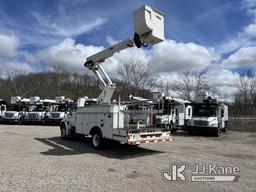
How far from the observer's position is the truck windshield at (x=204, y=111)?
64.5 feet

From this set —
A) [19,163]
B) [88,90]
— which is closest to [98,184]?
[19,163]

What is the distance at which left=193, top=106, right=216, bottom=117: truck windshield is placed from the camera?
1966 centimetres

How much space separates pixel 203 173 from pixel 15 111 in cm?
2462

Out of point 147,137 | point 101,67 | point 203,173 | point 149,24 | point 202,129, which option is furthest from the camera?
point 202,129

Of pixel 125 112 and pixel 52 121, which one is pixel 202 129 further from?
pixel 52 121

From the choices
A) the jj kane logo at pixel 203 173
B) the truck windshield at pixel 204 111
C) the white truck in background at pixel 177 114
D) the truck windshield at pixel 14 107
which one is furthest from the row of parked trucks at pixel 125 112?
the truck windshield at pixel 14 107

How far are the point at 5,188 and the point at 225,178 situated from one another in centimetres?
533

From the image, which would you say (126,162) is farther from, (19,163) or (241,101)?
(241,101)

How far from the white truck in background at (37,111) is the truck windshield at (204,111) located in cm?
1454

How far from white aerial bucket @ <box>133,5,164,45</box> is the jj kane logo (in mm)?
4205

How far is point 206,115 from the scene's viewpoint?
65.1ft

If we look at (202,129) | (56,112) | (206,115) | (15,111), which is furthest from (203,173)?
(15,111)

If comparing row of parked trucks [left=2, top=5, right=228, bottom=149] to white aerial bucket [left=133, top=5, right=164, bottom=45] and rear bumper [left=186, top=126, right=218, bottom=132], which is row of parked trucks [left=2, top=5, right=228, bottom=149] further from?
rear bumper [left=186, top=126, right=218, bottom=132]

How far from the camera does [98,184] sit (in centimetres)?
616
